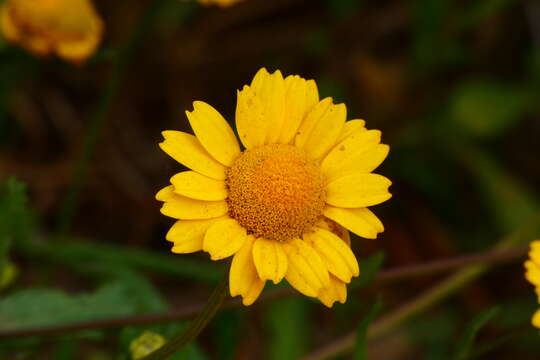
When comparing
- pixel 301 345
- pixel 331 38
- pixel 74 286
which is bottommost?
pixel 74 286

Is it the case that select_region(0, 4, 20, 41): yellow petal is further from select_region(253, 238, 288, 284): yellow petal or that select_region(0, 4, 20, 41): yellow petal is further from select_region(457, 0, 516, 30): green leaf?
select_region(457, 0, 516, 30): green leaf

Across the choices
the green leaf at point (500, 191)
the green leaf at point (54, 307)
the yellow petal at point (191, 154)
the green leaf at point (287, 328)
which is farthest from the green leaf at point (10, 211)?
the green leaf at point (500, 191)

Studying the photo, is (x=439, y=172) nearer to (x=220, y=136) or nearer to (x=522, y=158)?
(x=522, y=158)

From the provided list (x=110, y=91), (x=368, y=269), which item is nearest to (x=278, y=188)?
(x=368, y=269)

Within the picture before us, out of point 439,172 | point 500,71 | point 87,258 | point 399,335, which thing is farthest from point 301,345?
point 500,71

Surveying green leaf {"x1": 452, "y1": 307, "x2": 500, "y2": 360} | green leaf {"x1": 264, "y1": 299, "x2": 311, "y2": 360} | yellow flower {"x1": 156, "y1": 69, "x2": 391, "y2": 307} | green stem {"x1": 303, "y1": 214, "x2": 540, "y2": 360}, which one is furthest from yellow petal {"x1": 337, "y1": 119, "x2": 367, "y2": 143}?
green leaf {"x1": 264, "y1": 299, "x2": 311, "y2": 360}

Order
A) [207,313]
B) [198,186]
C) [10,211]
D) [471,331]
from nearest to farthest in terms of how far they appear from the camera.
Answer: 1. [207,313]
2. [198,186]
3. [471,331]
4. [10,211]

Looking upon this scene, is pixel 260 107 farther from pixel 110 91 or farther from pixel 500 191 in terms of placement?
pixel 500 191

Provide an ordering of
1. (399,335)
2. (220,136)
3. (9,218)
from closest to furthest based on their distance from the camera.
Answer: (220,136) → (9,218) → (399,335)
